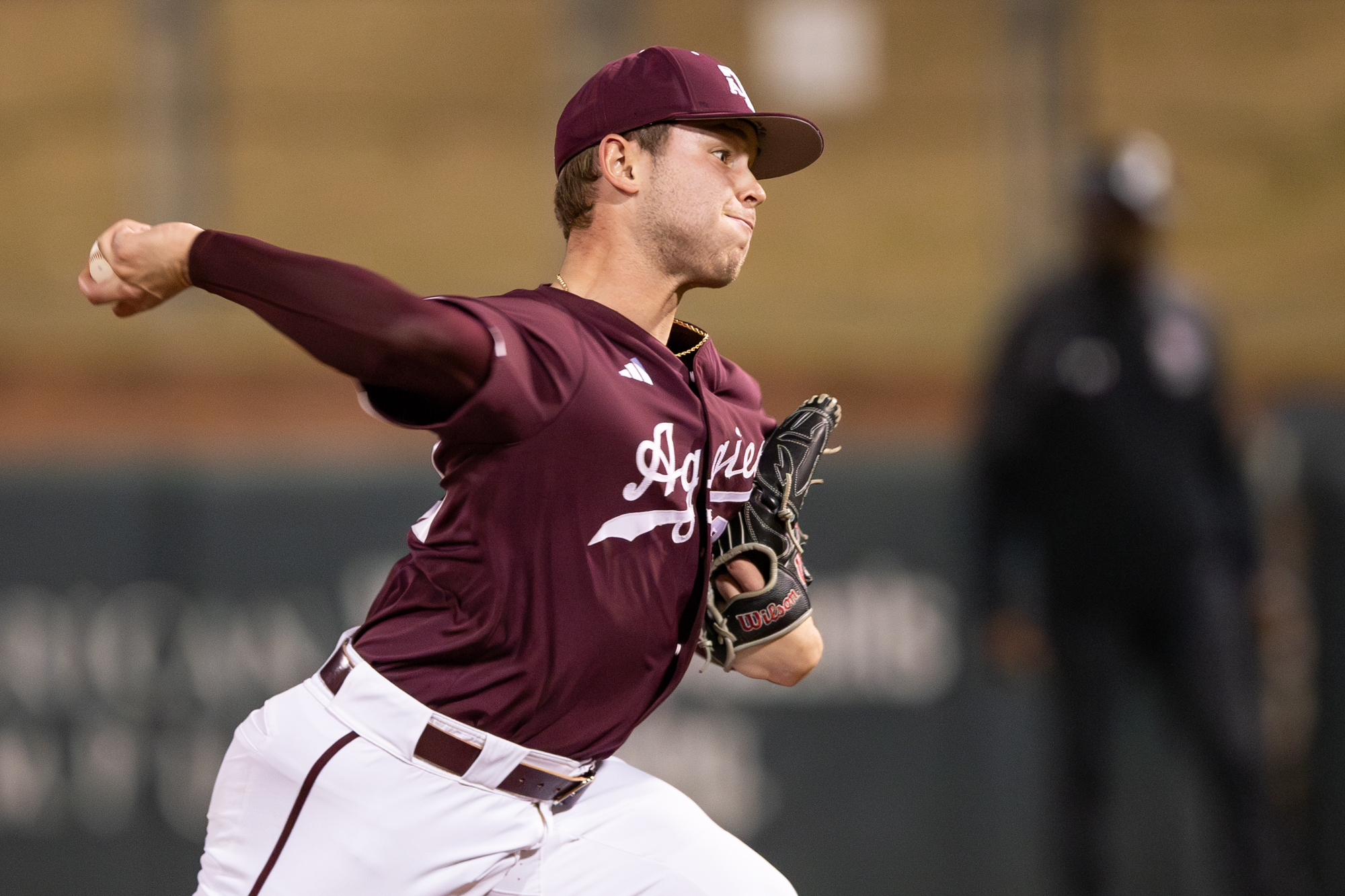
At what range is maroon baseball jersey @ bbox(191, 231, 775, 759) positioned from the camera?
6.37ft

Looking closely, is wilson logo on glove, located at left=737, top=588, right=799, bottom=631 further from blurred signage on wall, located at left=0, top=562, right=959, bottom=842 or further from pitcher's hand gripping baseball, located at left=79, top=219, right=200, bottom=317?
blurred signage on wall, located at left=0, top=562, right=959, bottom=842

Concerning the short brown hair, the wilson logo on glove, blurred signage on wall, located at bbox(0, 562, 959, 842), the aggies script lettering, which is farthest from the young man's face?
blurred signage on wall, located at bbox(0, 562, 959, 842)

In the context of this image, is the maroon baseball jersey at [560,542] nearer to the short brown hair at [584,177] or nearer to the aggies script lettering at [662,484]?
the aggies script lettering at [662,484]

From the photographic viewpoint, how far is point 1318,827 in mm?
5105

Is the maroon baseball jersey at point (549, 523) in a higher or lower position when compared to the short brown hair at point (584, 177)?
lower

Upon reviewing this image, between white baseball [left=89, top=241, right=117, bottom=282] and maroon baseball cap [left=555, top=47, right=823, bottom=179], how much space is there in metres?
0.70

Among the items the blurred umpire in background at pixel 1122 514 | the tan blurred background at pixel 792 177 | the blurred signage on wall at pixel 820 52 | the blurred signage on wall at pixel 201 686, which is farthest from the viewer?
the blurred signage on wall at pixel 820 52

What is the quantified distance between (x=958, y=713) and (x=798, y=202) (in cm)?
278

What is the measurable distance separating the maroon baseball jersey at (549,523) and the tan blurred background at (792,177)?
421 centimetres

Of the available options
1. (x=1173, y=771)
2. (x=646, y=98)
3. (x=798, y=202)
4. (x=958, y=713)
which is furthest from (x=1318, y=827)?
(x=646, y=98)

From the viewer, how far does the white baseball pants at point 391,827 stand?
212cm

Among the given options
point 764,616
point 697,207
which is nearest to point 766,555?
point 764,616

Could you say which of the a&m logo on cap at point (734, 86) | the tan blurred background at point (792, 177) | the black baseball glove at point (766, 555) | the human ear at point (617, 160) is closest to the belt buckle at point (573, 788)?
the black baseball glove at point (766, 555)

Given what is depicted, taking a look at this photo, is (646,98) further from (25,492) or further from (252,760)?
(25,492)
